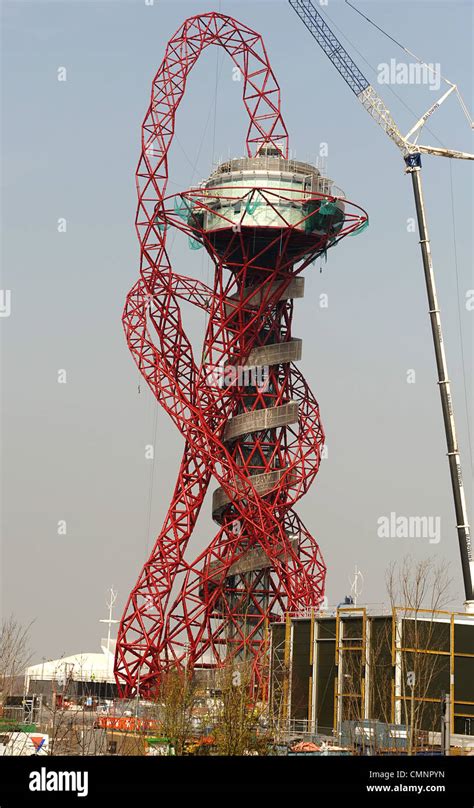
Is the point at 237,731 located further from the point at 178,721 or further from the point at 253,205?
the point at 253,205

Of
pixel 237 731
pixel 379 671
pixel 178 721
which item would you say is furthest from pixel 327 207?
pixel 237 731

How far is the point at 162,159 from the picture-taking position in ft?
310

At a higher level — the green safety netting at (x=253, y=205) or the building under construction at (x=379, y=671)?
the green safety netting at (x=253, y=205)

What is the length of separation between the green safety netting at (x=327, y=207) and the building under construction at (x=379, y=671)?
32946mm

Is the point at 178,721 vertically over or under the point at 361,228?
under

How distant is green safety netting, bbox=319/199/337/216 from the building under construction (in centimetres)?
3295

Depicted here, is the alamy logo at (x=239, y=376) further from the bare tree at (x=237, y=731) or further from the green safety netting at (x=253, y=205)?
the bare tree at (x=237, y=731)

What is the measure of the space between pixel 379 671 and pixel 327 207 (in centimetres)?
3940

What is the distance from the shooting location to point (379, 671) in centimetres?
6259
